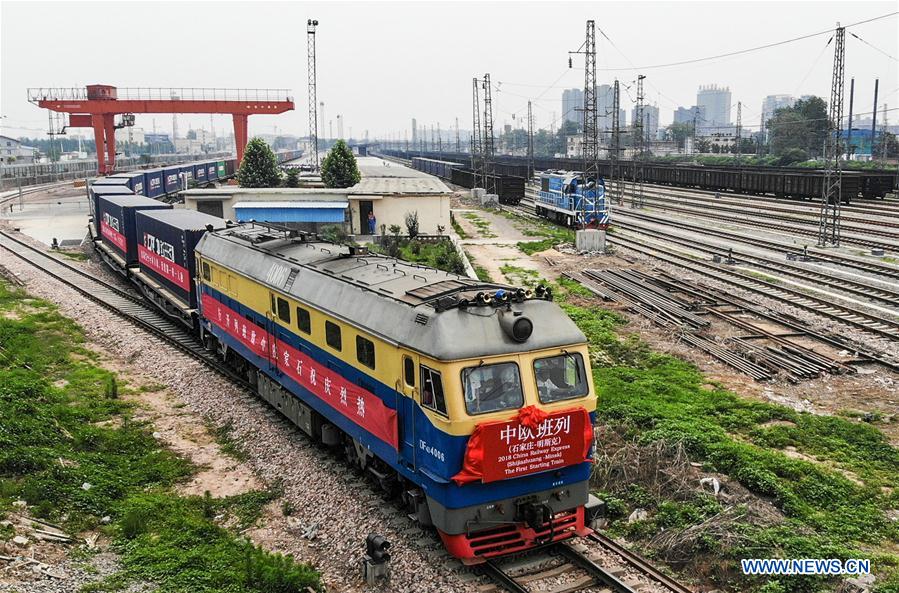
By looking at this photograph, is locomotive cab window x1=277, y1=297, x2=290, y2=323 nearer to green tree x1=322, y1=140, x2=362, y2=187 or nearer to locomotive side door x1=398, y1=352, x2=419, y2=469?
locomotive side door x1=398, y1=352, x2=419, y2=469

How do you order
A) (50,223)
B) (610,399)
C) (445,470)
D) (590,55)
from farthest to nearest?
(50,223)
(590,55)
(610,399)
(445,470)

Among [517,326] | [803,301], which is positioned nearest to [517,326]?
[517,326]

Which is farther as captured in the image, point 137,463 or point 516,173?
point 516,173

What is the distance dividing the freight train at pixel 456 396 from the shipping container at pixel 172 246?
10.2m

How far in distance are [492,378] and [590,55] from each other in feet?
145

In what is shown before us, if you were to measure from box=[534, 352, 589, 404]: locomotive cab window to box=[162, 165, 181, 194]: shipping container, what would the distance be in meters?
57.6

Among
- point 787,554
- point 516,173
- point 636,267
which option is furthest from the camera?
point 516,173

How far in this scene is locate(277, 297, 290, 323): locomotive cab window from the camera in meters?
16.0

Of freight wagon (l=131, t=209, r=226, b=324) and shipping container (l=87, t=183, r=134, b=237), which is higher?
shipping container (l=87, t=183, r=134, b=237)

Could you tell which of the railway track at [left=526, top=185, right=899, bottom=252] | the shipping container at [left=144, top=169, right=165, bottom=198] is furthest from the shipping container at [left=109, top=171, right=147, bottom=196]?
the railway track at [left=526, top=185, right=899, bottom=252]

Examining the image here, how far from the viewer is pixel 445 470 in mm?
10609

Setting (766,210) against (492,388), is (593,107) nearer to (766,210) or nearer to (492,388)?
(766,210)

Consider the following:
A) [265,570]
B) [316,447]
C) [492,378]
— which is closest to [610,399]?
[316,447]

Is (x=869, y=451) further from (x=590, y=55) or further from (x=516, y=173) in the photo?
(x=516, y=173)
